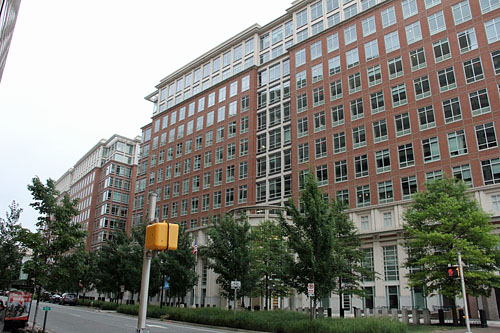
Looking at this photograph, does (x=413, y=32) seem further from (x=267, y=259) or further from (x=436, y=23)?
(x=267, y=259)

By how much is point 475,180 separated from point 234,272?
2438cm

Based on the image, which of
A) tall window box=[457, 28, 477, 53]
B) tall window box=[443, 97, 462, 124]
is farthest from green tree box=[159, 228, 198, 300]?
tall window box=[457, 28, 477, 53]

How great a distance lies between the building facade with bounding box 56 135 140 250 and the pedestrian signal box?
323 ft

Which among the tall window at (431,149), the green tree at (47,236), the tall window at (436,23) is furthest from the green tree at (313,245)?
the tall window at (436,23)

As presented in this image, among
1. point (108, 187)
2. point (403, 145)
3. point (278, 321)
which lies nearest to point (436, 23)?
point (403, 145)

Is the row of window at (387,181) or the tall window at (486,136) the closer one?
the row of window at (387,181)

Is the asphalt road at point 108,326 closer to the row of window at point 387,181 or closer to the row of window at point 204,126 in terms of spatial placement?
the row of window at point 387,181

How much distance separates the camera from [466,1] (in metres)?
41.7

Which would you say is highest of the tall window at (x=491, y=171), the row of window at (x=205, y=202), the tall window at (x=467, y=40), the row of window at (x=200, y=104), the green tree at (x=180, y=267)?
the row of window at (x=200, y=104)

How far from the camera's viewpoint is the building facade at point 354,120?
39.4m

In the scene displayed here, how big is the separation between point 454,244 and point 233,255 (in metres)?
14.7

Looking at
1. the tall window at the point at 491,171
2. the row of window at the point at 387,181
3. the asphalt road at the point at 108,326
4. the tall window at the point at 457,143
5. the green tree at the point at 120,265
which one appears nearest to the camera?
the asphalt road at the point at 108,326

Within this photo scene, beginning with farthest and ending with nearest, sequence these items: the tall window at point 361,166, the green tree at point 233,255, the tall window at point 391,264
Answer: the tall window at point 361,166, the tall window at point 391,264, the green tree at point 233,255

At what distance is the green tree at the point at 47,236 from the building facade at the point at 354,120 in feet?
47.5
